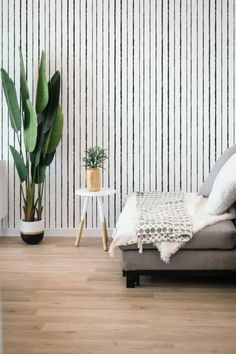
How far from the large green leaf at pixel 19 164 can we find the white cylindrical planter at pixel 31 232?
0.40m

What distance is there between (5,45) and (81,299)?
9.33ft

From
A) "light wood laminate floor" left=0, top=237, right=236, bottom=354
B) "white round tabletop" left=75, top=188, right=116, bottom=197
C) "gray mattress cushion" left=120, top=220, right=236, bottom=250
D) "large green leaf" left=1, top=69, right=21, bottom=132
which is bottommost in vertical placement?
"light wood laminate floor" left=0, top=237, right=236, bottom=354

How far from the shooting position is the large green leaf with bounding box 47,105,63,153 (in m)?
5.05

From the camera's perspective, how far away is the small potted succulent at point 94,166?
490 cm

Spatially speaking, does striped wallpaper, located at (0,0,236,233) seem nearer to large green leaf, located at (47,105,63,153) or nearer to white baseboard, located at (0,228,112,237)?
white baseboard, located at (0,228,112,237)

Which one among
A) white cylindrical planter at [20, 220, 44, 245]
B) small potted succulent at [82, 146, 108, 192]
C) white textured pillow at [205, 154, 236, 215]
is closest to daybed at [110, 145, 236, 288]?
white textured pillow at [205, 154, 236, 215]

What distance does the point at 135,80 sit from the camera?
207 inches

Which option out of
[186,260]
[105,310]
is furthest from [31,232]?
[105,310]

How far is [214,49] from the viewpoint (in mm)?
5172

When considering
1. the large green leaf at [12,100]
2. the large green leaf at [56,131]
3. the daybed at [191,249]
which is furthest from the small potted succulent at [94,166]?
the daybed at [191,249]

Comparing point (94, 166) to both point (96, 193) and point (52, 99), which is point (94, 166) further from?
point (52, 99)

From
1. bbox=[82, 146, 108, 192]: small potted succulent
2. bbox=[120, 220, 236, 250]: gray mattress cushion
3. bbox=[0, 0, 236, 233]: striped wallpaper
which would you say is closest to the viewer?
bbox=[120, 220, 236, 250]: gray mattress cushion

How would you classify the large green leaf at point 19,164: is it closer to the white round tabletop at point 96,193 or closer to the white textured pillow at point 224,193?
the white round tabletop at point 96,193

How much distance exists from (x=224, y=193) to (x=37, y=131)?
1.96m
